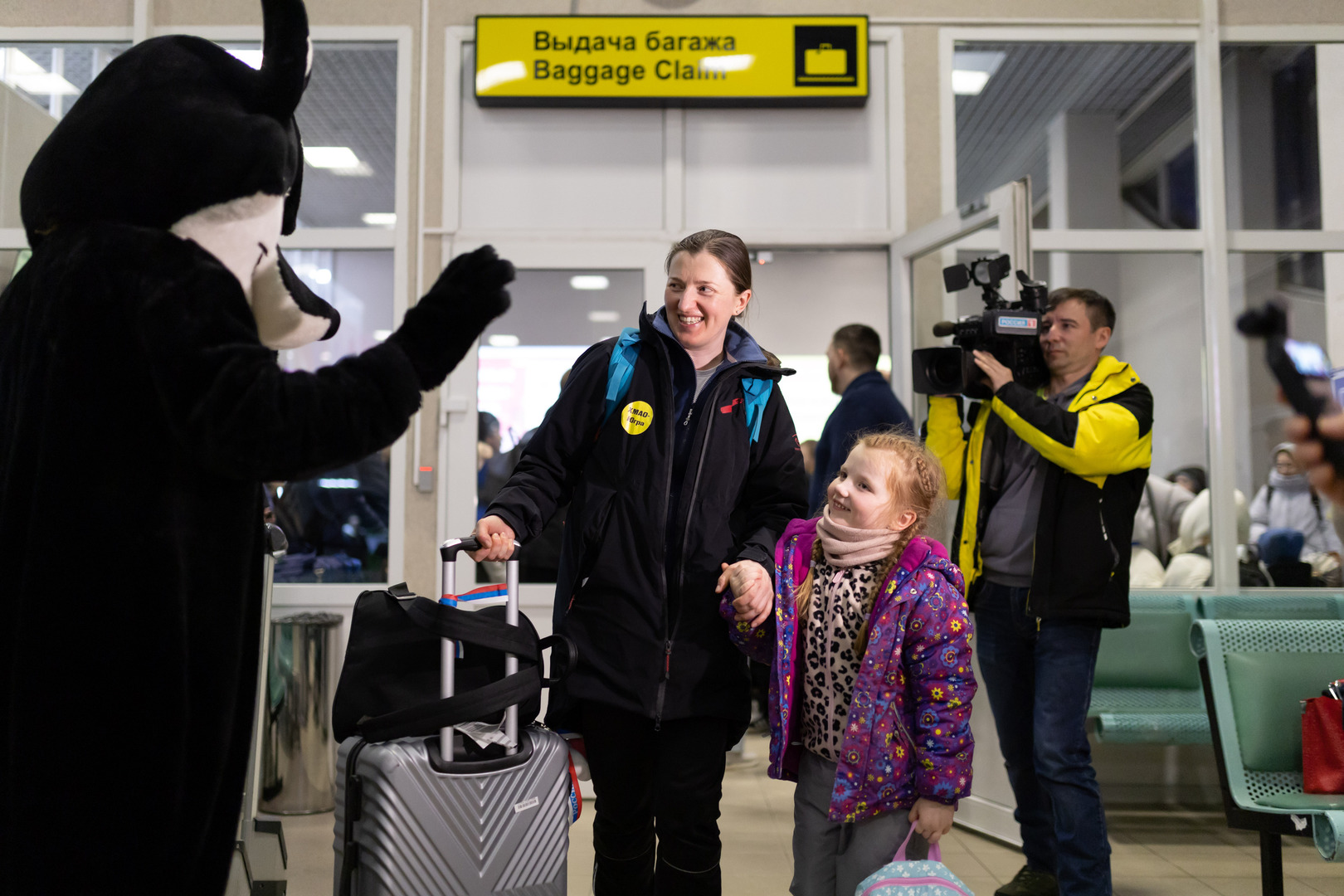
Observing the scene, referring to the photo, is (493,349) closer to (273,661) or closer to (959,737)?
(273,661)

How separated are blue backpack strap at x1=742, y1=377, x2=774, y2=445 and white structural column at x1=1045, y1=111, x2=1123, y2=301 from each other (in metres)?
3.14

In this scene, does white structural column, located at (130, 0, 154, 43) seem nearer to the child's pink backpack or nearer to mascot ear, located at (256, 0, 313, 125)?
mascot ear, located at (256, 0, 313, 125)

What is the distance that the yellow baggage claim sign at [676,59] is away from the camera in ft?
14.3

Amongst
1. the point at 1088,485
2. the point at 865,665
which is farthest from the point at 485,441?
the point at 865,665

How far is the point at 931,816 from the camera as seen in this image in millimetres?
1668

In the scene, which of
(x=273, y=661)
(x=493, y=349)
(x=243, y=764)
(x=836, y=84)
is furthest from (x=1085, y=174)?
(x=243, y=764)

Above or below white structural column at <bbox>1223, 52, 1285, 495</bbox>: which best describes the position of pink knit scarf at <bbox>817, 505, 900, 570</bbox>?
below

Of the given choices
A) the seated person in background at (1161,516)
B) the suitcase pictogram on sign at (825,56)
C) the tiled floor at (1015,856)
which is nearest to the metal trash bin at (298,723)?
the tiled floor at (1015,856)

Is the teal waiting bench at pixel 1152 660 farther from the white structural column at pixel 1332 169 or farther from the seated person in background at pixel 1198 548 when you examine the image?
the white structural column at pixel 1332 169

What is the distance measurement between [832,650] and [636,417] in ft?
1.92

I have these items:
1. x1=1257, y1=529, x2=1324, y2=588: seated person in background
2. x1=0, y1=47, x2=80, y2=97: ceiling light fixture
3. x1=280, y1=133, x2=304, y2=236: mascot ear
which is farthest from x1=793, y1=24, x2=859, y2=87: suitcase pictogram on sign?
x1=0, y1=47, x2=80, y2=97: ceiling light fixture

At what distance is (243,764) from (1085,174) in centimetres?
474

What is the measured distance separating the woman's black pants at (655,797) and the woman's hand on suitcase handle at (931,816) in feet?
1.18

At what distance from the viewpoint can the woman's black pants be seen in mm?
1761
